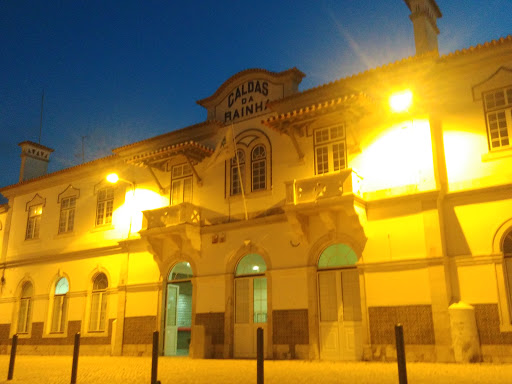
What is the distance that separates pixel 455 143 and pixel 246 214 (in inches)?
263

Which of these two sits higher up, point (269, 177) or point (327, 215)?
point (269, 177)

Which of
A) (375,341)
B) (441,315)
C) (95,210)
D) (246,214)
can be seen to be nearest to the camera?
(441,315)

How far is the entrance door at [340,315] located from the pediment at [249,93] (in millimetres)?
6300

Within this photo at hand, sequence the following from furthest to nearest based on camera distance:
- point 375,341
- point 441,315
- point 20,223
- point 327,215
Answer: point 20,223
point 327,215
point 375,341
point 441,315

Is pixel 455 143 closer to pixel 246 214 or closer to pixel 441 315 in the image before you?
pixel 441 315

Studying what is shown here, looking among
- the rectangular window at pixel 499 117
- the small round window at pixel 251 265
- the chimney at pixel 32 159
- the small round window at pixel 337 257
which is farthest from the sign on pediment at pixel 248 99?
the chimney at pixel 32 159

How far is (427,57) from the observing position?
14.5 metres

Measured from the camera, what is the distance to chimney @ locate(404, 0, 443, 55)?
50.8ft

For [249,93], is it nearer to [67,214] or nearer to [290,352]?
[290,352]

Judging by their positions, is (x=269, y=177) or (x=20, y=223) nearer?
(x=269, y=177)

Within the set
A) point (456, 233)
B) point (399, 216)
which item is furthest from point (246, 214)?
point (456, 233)

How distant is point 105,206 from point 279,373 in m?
13.0

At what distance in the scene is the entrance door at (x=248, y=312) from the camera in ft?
52.9

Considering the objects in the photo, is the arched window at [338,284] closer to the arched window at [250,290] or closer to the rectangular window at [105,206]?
the arched window at [250,290]
